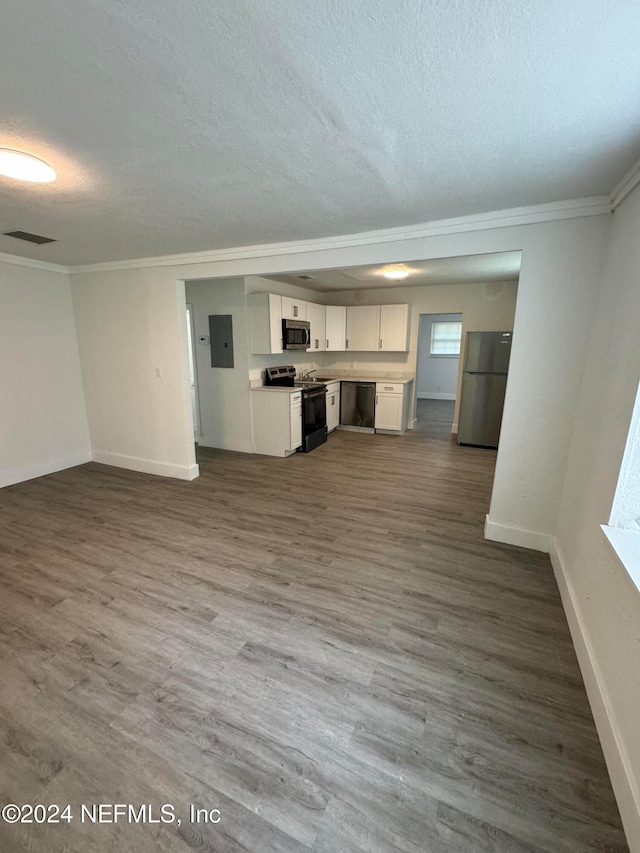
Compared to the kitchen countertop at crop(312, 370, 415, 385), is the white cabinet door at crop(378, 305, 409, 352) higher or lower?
higher

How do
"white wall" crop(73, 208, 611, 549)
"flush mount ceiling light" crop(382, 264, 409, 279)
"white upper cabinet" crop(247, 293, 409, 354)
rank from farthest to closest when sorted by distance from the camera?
"white upper cabinet" crop(247, 293, 409, 354) < "flush mount ceiling light" crop(382, 264, 409, 279) < "white wall" crop(73, 208, 611, 549)

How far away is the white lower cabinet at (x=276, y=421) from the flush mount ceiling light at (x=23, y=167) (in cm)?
325

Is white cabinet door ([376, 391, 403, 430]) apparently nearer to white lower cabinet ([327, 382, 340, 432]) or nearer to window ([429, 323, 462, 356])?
white lower cabinet ([327, 382, 340, 432])

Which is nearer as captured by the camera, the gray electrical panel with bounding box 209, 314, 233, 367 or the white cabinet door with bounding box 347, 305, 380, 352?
the gray electrical panel with bounding box 209, 314, 233, 367

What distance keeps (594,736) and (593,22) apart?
246cm

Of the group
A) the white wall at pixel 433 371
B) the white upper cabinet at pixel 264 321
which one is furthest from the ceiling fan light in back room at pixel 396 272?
the white wall at pixel 433 371

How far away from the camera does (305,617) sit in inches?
84.4

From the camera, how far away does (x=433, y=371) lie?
9961 millimetres

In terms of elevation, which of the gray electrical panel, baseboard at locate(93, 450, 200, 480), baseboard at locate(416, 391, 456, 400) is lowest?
baseboard at locate(93, 450, 200, 480)

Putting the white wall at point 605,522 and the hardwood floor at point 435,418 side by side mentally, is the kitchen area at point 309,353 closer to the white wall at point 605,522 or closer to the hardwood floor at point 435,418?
the hardwood floor at point 435,418

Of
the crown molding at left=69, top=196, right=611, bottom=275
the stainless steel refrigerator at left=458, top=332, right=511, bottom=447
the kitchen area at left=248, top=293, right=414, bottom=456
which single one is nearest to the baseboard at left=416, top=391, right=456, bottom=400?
the kitchen area at left=248, top=293, right=414, bottom=456

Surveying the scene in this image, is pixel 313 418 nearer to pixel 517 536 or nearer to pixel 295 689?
pixel 517 536

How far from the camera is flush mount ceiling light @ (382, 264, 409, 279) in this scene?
4.43 m

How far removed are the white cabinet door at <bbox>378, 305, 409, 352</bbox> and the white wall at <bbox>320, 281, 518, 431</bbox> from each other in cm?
24
